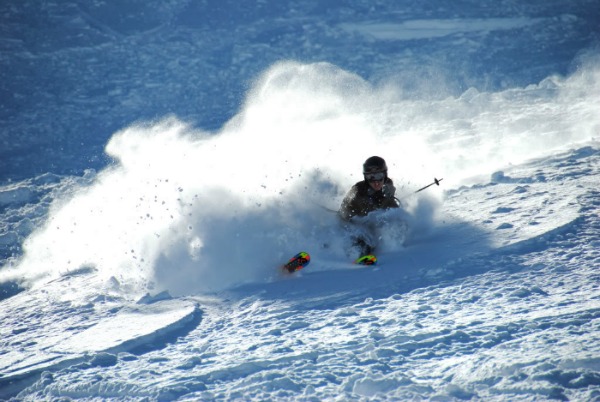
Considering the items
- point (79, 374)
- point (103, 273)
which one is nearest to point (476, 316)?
point (79, 374)

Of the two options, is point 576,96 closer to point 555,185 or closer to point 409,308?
point 555,185

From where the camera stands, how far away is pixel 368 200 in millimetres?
7938

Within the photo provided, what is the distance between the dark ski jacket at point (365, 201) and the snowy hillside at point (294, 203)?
186mm

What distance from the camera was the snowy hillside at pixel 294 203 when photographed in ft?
17.8

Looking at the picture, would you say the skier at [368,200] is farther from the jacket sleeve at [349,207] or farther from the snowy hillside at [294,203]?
the snowy hillside at [294,203]

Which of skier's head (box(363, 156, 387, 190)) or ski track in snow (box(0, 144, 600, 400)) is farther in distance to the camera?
skier's head (box(363, 156, 387, 190))

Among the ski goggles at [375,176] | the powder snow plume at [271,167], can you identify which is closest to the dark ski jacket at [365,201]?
the ski goggles at [375,176]

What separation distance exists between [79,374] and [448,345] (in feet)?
10.5

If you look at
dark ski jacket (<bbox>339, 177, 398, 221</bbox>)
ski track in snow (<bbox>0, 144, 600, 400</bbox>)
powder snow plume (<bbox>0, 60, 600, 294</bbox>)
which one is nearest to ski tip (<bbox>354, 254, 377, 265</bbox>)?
ski track in snow (<bbox>0, 144, 600, 400</bbox>)

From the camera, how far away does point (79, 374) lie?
566 centimetres

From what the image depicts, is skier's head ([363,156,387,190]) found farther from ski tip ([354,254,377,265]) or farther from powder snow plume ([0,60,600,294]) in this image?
ski tip ([354,254,377,265])

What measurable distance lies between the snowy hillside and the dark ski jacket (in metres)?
0.19

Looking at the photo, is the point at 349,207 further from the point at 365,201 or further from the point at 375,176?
the point at 375,176

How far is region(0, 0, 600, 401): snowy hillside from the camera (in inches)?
213
